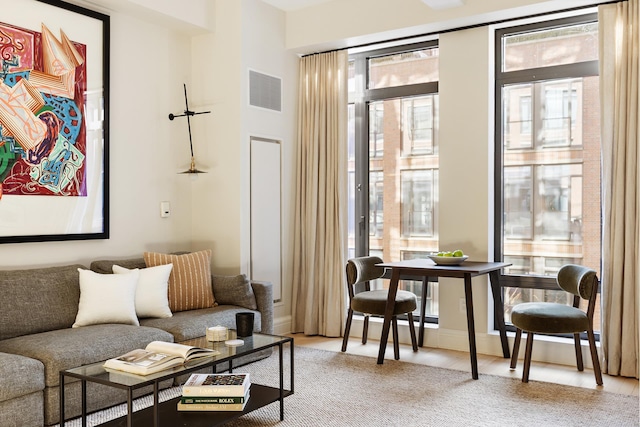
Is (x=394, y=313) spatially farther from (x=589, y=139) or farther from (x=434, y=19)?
(x=434, y=19)

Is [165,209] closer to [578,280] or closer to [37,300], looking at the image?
[37,300]

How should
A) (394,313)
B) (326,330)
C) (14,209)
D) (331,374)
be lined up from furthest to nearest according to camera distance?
(326,330) < (394,313) < (331,374) < (14,209)

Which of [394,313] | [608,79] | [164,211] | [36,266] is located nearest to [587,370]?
[394,313]

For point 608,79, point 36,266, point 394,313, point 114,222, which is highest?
point 608,79

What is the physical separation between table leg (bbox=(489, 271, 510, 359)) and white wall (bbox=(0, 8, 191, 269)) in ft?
8.11

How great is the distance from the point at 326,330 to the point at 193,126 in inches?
81.0

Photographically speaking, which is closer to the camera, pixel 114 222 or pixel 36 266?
pixel 36 266

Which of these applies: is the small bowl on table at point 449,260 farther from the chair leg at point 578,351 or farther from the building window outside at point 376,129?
the building window outside at point 376,129

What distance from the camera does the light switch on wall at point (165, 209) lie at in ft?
15.8

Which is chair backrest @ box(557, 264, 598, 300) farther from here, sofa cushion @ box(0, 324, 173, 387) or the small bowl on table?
sofa cushion @ box(0, 324, 173, 387)

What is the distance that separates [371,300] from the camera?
4430 millimetres

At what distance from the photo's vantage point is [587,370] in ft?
13.5

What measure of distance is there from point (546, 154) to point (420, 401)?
217cm

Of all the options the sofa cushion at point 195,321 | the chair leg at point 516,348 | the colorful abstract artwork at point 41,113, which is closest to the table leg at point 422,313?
the chair leg at point 516,348
